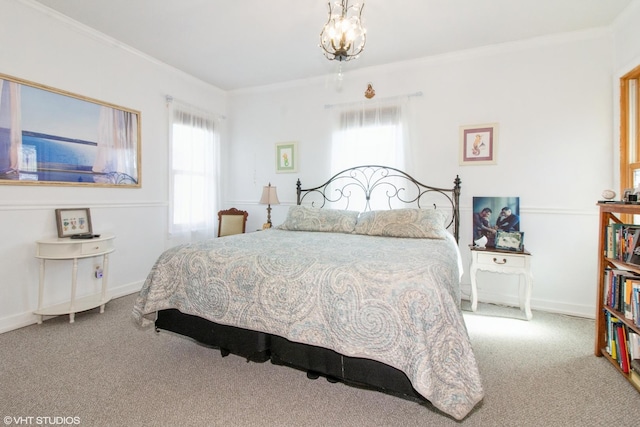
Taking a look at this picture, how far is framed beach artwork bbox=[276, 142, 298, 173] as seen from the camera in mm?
4332

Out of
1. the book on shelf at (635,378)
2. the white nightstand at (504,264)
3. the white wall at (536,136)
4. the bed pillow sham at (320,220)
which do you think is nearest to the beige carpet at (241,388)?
the book on shelf at (635,378)

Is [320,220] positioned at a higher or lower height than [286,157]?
lower

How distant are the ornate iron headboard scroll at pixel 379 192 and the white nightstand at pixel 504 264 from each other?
42 centimetres

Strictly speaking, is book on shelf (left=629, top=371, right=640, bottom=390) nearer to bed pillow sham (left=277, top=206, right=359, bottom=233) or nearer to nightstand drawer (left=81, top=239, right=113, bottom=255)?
bed pillow sham (left=277, top=206, right=359, bottom=233)

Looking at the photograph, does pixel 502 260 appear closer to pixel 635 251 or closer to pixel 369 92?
pixel 635 251

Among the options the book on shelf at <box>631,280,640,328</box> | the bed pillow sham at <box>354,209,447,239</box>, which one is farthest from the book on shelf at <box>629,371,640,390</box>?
the bed pillow sham at <box>354,209,447,239</box>

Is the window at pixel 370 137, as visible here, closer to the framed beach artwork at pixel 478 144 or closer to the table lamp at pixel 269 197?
the framed beach artwork at pixel 478 144

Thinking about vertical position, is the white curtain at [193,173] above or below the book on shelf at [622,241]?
above

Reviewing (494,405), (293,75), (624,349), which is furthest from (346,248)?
(293,75)

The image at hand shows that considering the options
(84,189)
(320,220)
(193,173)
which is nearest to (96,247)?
(84,189)

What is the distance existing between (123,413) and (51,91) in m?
2.80

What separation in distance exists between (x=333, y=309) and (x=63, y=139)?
2.98 metres

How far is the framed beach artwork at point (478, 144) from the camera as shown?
10.8ft

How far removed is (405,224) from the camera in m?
2.96
